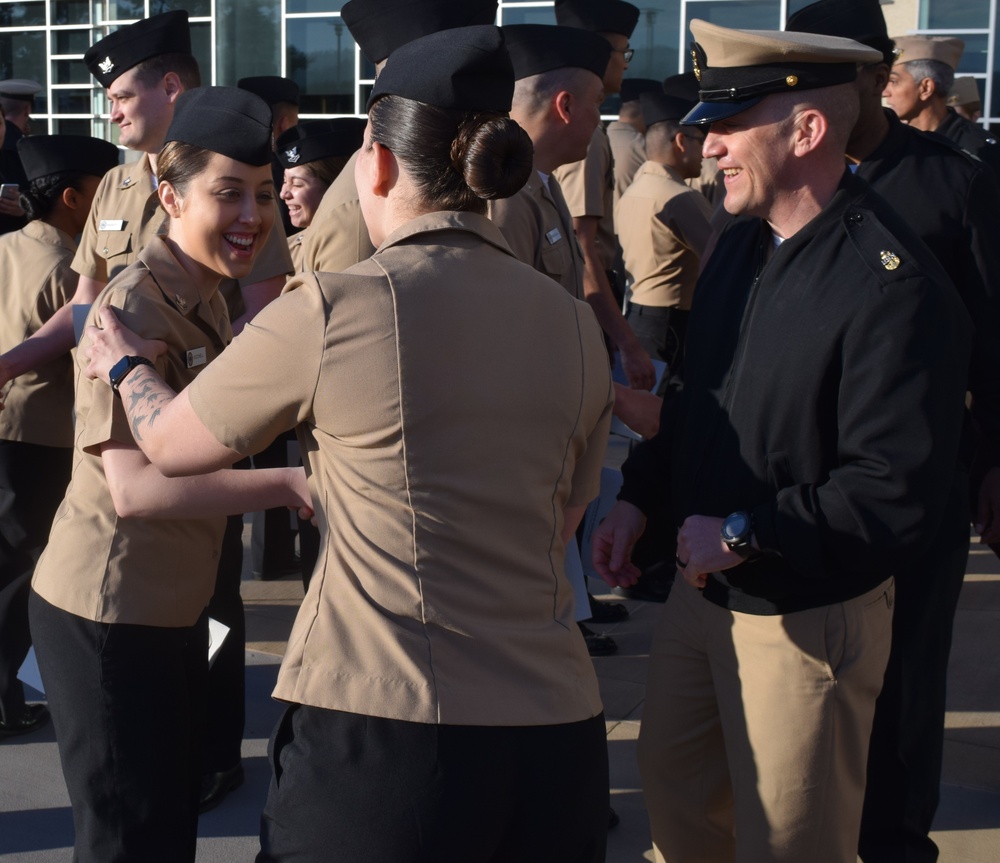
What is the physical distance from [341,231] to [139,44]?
56.2 inches

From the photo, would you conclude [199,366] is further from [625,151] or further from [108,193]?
[625,151]

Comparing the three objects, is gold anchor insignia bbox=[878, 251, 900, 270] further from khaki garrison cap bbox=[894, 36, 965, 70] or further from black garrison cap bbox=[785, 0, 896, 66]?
khaki garrison cap bbox=[894, 36, 965, 70]

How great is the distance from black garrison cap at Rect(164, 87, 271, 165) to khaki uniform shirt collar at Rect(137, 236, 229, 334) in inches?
9.7

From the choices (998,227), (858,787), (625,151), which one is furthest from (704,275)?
(625,151)

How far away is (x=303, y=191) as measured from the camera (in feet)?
15.8

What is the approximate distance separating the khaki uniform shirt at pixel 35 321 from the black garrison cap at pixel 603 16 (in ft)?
8.16

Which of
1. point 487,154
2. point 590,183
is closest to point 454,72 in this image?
point 487,154

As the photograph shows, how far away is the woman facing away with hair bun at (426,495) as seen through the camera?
1695 mm

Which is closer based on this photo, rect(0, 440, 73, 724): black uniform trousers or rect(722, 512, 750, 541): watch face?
rect(722, 512, 750, 541): watch face

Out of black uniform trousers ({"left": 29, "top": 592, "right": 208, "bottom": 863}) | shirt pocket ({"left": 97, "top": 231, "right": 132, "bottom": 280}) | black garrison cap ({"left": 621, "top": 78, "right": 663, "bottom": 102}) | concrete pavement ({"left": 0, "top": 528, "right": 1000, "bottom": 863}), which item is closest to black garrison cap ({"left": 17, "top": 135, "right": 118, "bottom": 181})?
A: shirt pocket ({"left": 97, "top": 231, "right": 132, "bottom": 280})

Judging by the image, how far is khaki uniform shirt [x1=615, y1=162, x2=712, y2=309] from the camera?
248 inches

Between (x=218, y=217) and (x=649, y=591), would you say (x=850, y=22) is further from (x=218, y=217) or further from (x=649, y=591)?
(x=649, y=591)

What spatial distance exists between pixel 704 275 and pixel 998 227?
777mm

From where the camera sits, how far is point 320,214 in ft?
12.1
